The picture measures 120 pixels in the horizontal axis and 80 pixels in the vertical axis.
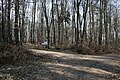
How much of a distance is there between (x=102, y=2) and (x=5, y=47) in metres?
30.9

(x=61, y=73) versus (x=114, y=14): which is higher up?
(x=114, y=14)

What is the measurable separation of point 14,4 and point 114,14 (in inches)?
1740

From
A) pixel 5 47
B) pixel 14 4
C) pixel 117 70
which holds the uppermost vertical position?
pixel 14 4

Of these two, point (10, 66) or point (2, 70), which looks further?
point (10, 66)

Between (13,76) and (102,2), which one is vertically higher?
(102,2)

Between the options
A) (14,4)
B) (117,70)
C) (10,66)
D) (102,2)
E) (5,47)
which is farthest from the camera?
(102,2)

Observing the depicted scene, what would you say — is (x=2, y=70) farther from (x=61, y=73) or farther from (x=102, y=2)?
(x=102, y=2)

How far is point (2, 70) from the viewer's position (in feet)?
50.8

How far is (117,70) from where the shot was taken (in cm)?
1917

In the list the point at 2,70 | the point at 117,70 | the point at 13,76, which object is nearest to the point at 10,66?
the point at 2,70

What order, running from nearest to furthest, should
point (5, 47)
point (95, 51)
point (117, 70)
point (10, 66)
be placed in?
point (10, 66) < point (117, 70) < point (5, 47) < point (95, 51)

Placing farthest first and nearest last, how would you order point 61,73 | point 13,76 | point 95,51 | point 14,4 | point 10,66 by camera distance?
point 95,51
point 14,4
point 10,66
point 61,73
point 13,76

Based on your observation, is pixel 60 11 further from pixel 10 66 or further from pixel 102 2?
pixel 10 66

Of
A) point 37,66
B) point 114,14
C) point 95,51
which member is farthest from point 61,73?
point 114,14
